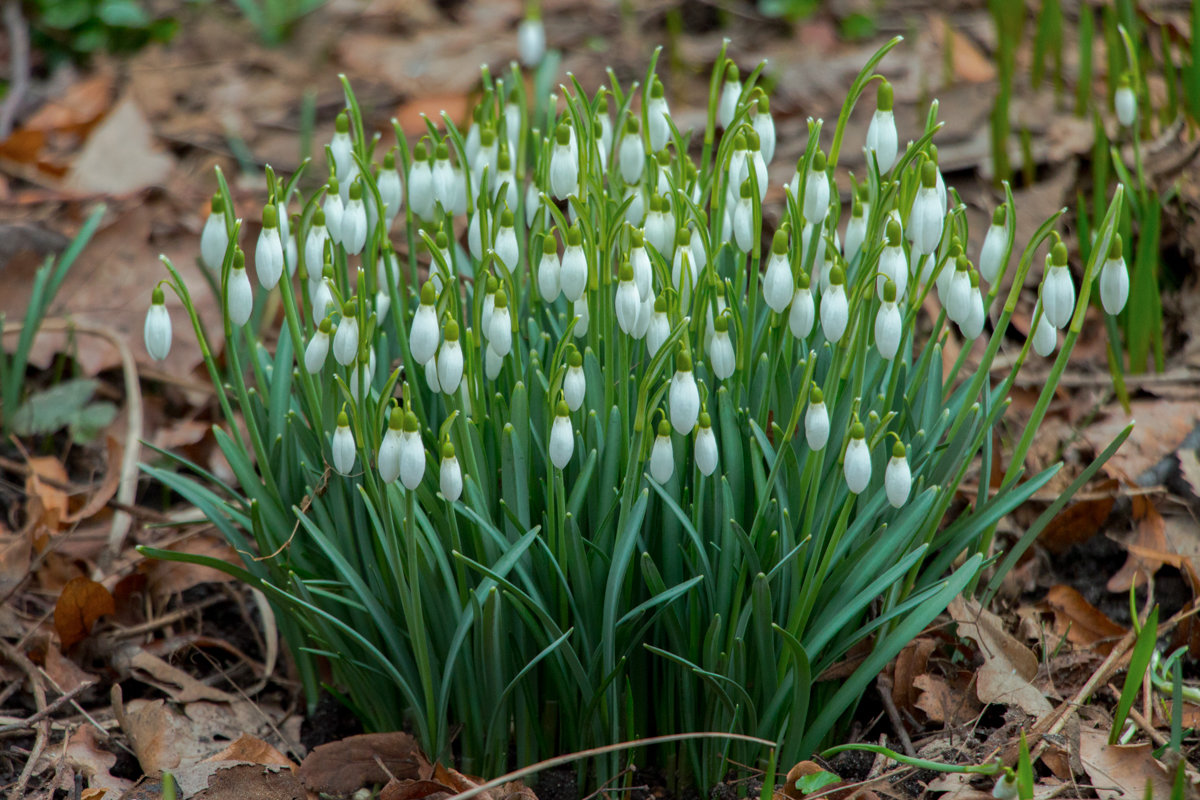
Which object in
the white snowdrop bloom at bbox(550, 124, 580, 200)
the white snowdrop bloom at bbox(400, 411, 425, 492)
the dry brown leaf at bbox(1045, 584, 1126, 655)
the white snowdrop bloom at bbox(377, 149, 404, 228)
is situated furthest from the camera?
the dry brown leaf at bbox(1045, 584, 1126, 655)

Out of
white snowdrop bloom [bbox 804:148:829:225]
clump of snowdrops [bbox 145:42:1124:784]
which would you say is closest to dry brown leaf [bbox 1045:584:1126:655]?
clump of snowdrops [bbox 145:42:1124:784]

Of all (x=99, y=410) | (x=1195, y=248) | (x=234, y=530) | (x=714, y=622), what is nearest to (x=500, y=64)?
(x=99, y=410)

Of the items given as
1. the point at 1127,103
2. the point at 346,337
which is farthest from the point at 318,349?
the point at 1127,103

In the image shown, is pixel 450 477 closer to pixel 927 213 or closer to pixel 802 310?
pixel 802 310

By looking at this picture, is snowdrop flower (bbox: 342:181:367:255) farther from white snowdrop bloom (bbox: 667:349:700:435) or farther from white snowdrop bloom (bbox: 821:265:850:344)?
white snowdrop bloom (bbox: 821:265:850:344)

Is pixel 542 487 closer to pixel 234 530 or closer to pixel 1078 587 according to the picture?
pixel 234 530

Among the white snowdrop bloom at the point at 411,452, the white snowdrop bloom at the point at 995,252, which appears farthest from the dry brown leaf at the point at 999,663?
the white snowdrop bloom at the point at 411,452

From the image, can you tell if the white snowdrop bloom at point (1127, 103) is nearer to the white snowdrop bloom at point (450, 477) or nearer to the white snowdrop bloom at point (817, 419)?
the white snowdrop bloom at point (817, 419)
